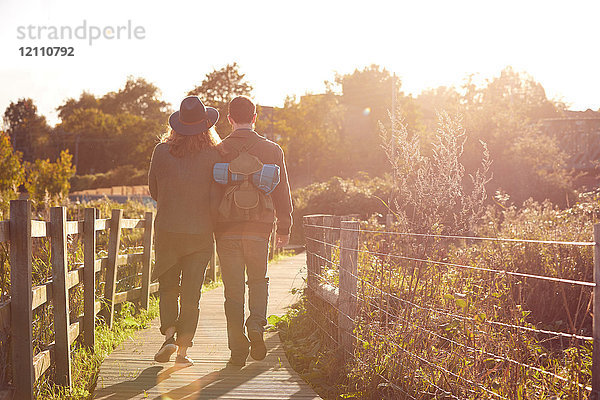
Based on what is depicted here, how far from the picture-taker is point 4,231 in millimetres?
4129

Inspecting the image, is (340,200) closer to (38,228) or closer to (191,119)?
(191,119)

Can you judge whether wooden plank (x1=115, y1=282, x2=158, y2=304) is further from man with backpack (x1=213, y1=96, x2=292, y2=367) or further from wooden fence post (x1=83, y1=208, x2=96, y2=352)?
man with backpack (x1=213, y1=96, x2=292, y2=367)

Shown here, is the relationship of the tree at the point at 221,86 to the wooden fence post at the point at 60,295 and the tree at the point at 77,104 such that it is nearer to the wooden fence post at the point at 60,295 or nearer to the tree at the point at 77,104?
the wooden fence post at the point at 60,295

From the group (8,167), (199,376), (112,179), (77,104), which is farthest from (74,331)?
(77,104)

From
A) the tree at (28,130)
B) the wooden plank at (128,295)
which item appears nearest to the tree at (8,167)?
the wooden plank at (128,295)

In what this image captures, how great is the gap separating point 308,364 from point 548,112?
267 ft

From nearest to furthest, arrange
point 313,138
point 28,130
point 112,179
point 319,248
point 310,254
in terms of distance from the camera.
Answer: point 319,248, point 310,254, point 313,138, point 112,179, point 28,130

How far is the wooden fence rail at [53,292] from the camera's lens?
425 cm

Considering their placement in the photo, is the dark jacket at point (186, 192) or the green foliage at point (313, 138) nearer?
the dark jacket at point (186, 192)

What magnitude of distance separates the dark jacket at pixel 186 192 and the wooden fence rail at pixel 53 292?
74cm

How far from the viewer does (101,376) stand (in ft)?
17.6

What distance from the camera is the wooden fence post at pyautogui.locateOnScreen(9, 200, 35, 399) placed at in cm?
423

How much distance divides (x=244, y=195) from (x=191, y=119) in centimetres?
73

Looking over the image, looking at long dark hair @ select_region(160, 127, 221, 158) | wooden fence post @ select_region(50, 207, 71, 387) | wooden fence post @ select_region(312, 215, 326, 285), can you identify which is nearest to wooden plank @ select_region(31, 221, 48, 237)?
wooden fence post @ select_region(50, 207, 71, 387)
